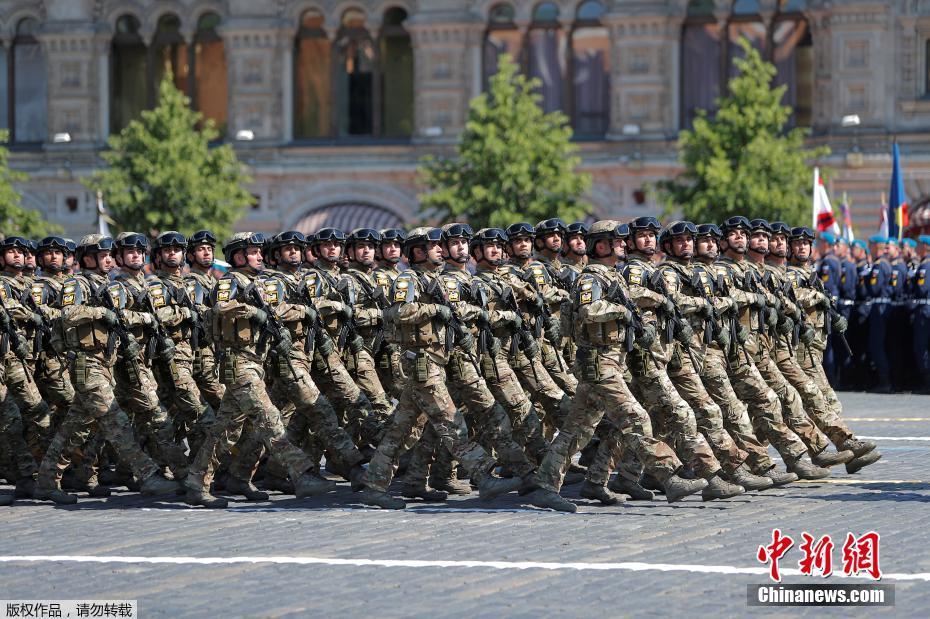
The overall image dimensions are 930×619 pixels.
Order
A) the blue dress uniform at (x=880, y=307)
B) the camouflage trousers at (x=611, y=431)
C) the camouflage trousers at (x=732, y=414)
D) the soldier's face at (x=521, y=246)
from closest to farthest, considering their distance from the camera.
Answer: the camouflage trousers at (x=611, y=431) → the camouflage trousers at (x=732, y=414) → the soldier's face at (x=521, y=246) → the blue dress uniform at (x=880, y=307)

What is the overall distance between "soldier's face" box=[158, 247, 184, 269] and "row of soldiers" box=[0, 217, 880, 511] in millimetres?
23

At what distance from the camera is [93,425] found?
14016 mm

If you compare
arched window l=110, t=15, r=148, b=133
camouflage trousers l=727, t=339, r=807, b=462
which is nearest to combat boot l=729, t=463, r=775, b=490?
camouflage trousers l=727, t=339, r=807, b=462

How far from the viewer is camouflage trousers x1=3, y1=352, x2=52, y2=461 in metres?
14.7

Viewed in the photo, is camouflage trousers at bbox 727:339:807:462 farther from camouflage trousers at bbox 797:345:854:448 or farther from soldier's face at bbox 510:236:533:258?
soldier's face at bbox 510:236:533:258

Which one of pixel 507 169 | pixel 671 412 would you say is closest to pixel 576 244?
pixel 671 412

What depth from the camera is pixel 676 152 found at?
37.6m

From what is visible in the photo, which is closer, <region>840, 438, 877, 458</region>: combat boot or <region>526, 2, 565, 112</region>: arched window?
<region>840, 438, 877, 458</region>: combat boot

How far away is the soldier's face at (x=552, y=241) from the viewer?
15727 millimetres

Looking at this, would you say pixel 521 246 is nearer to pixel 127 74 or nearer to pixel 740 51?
pixel 740 51

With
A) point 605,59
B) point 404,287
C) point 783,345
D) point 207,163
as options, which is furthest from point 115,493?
point 605,59

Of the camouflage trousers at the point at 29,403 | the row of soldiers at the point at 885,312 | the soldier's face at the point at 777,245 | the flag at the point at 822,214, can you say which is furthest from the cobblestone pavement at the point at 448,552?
the flag at the point at 822,214

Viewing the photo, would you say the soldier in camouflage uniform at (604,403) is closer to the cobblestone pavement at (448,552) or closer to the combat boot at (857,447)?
the cobblestone pavement at (448,552)

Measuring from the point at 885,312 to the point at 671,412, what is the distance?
11211 mm
